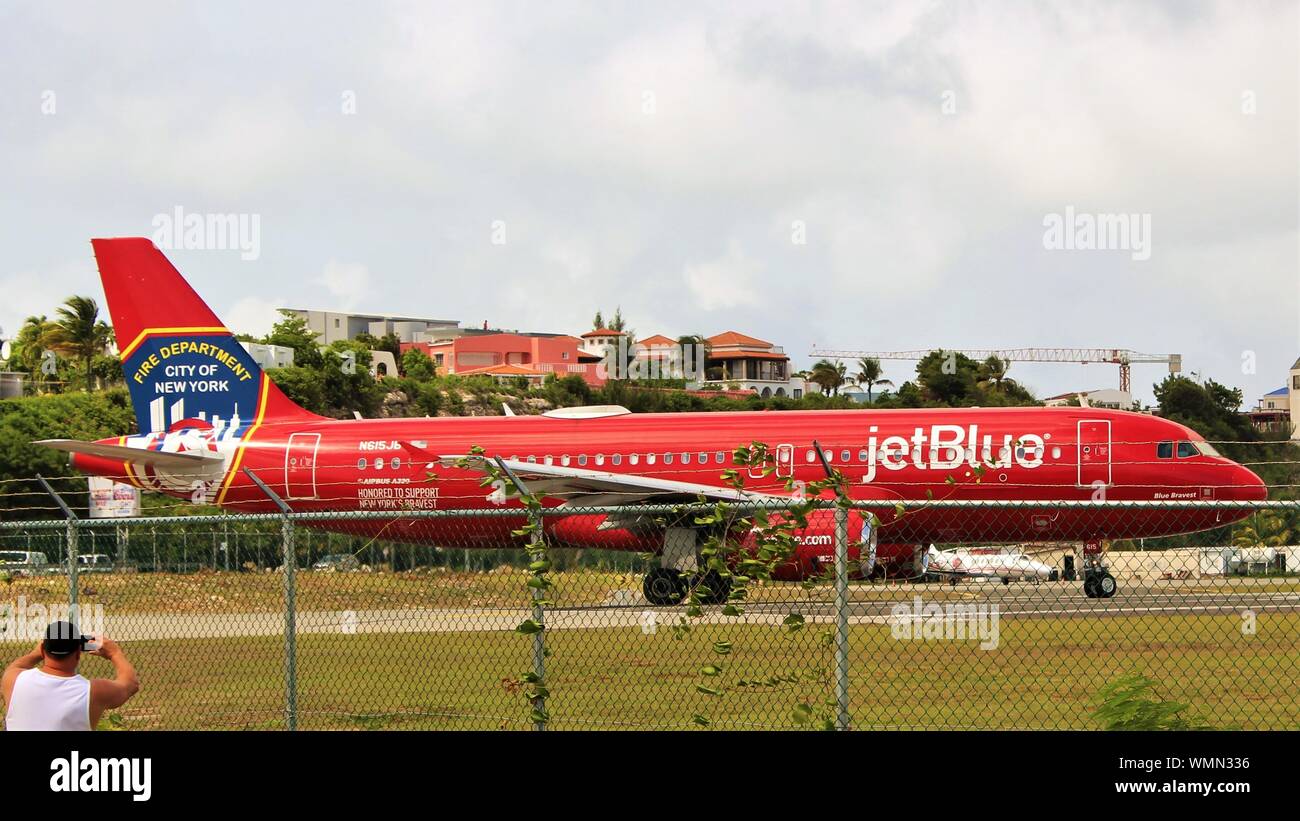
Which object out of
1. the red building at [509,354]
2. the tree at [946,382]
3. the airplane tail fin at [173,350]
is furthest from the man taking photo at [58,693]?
the red building at [509,354]

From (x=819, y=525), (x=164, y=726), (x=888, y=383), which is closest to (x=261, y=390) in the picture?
(x=819, y=525)

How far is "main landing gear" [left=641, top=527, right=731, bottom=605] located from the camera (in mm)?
10227

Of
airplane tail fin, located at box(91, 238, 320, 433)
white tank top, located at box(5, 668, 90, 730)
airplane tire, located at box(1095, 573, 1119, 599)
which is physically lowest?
airplane tire, located at box(1095, 573, 1119, 599)

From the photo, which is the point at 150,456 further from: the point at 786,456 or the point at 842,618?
the point at 842,618

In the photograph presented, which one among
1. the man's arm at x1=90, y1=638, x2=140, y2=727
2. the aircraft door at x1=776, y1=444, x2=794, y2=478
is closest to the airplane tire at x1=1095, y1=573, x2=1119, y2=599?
the aircraft door at x1=776, y1=444, x2=794, y2=478

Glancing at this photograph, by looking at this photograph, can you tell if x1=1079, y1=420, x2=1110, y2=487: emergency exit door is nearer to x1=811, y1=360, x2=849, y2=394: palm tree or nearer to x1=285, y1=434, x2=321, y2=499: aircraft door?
x1=285, y1=434, x2=321, y2=499: aircraft door

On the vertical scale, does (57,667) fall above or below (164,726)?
above

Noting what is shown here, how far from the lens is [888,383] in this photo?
484ft

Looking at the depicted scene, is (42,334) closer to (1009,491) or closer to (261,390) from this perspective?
(261,390)

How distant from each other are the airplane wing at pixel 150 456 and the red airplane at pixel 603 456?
5 centimetres

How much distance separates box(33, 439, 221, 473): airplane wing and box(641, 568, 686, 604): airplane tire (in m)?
13.0

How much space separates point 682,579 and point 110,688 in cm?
389
